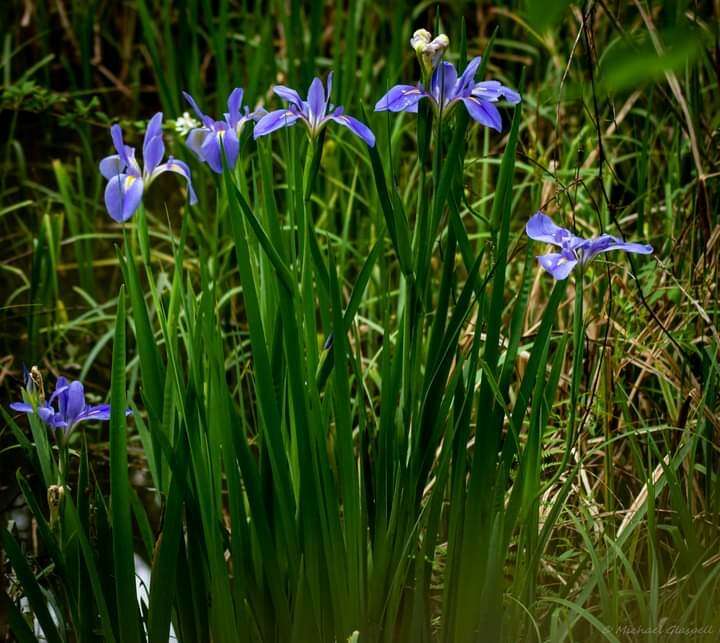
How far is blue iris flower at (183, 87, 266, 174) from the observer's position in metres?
1.21

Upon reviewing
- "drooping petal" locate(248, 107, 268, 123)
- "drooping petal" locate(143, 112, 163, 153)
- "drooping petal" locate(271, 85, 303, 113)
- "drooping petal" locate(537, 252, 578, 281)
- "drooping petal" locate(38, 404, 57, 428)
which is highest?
"drooping petal" locate(271, 85, 303, 113)

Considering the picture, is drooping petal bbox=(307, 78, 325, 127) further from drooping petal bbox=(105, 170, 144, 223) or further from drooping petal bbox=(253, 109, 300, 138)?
drooping petal bbox=(105, 170, 144, 223)

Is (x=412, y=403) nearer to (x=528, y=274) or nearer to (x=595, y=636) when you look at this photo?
(x=528, y=274)

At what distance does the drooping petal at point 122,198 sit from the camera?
1149 millimetres

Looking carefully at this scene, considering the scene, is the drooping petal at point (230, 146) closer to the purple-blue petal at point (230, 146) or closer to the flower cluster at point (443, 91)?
the purple-blue petal at point (230, 146)

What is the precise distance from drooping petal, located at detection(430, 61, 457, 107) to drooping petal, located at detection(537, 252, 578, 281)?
0.23 meters

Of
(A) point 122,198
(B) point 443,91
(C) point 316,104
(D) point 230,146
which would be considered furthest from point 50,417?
(B) point 443,91

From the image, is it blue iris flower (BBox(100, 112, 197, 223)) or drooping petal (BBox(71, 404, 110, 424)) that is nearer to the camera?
blue iris flower (BBox(100, 112, 197, 223))

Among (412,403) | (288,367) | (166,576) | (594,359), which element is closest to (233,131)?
(288,367)

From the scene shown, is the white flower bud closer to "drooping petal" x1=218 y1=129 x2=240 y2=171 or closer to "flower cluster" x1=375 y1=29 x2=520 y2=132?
"flower cluster" x1=375 y1=29 x2=520 y2=132

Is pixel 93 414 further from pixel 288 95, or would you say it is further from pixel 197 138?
pixel 288 95

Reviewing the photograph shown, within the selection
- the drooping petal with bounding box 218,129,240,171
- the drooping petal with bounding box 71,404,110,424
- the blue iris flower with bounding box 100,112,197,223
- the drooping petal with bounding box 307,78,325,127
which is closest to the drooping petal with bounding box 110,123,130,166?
the blue iris flower with bounding box 100,112,197,223

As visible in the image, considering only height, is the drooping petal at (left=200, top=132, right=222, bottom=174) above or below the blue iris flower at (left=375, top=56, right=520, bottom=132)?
below

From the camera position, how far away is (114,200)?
45.5 inches
